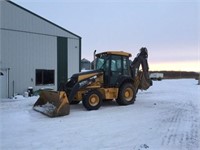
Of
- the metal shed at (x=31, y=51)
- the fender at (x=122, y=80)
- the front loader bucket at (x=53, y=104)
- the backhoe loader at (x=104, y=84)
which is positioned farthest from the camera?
the metal shed at (x=31, y=51)

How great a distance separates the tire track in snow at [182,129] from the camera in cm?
780

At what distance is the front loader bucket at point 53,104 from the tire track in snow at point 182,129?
384 cm

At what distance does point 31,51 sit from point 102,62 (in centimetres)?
996

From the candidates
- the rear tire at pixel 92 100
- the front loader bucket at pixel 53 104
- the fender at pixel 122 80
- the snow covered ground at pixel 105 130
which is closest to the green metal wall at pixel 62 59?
the fender at pixel 122 80

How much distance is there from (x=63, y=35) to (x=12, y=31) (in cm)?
459

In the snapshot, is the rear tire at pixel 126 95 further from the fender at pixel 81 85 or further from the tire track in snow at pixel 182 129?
the tire track in snow at pixel 182 129

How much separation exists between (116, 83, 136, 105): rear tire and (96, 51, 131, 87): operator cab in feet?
1.71

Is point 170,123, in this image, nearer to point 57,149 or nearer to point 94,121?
point 94,121

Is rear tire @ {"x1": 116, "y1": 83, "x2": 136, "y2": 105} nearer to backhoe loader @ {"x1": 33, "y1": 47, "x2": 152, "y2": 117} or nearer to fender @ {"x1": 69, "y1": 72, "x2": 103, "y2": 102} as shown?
backhoe loader @ {"x1": 33, "y1": 47, "x2": 152, "y2": 117}

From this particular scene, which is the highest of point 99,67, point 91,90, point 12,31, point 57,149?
point 12,31

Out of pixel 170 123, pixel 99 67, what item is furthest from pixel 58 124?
pixel 99 67

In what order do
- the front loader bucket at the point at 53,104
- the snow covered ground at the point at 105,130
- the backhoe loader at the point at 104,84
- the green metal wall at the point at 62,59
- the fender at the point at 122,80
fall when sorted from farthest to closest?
the green metal wall at the point at 62,59, the fender at the point at 122,80, the backhoe loader at the point at 104,84, the front loader bucket at the point at 53,104, the snow covered ground at the point at 105,130

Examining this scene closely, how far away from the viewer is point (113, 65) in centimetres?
1495

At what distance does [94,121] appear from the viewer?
35.7 feet
